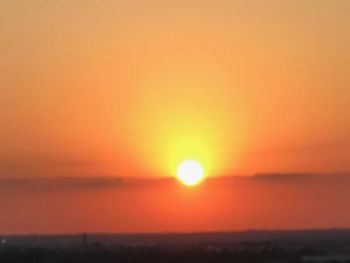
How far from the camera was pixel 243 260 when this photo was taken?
32.7 metres

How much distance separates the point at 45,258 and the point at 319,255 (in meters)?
5.71

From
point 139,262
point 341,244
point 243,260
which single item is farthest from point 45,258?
point 341,244

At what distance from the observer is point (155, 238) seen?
40562mm

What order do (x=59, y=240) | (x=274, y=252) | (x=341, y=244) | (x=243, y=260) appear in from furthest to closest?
(x=59, y=240)
(x=341, y=244)
(x=274, y=252)
(x=243, y=260)

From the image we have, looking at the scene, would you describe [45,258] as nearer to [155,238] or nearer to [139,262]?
[139,262]

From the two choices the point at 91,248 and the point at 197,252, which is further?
the point at 91,248

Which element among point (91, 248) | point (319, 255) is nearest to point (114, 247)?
point (91, 248)

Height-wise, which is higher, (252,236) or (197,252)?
(252,236)

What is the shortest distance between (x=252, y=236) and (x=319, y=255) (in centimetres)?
769

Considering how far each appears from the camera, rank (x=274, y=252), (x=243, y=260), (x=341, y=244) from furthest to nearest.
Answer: (x=341, y=244)
(x=274, y=252)
(x=243, y=260)

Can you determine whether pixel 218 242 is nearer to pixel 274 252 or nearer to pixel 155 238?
pixel 155 238

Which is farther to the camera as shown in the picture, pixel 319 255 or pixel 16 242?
pixel 16 242

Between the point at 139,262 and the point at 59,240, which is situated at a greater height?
the point at 59,240

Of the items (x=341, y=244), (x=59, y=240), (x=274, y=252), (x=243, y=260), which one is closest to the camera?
(x=243, y=260)
